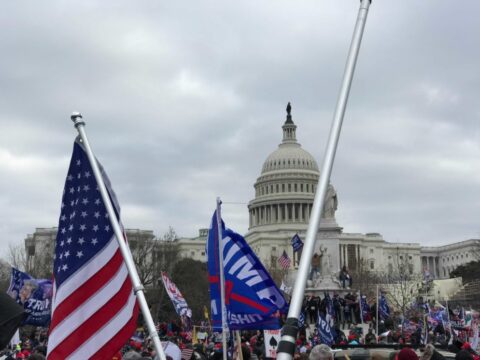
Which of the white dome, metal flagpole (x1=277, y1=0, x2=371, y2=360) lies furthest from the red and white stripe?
the white dome

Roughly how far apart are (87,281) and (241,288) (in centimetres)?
470

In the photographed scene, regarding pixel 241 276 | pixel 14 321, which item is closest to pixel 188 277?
pixel 241 276

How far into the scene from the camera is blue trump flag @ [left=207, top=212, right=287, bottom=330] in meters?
11.2

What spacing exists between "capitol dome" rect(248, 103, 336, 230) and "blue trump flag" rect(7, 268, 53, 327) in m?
114

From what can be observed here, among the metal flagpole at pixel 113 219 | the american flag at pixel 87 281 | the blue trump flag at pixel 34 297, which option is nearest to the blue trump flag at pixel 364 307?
the blue trump flag at pixel 34 297

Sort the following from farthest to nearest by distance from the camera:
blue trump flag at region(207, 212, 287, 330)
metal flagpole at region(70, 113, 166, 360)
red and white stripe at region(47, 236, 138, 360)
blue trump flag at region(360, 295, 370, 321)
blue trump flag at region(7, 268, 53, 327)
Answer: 1. blue trump flag at region(360, 295, 370, 321)
2. blue trump flag at region(7, 268, 53, 327)
3. blue trump flag at region(207, 212, 287, 330)
4. red and white stripe at region(47, 236, 138, 360)
5. metal flagpole at region(70, 113, 166, 360)

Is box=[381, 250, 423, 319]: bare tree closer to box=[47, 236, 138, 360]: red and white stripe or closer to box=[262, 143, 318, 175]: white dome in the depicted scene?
box=[47, 236, 138, 360]: red and white stripe

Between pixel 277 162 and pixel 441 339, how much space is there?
121 metres

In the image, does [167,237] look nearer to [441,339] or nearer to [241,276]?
[441,339]

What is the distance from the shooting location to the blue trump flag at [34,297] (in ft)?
60.3

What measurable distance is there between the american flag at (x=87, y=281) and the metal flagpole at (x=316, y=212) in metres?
2.86

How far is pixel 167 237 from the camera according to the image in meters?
85.6

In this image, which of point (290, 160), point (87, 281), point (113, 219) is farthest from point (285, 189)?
point (113, 219)

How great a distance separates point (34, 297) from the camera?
18.8m
